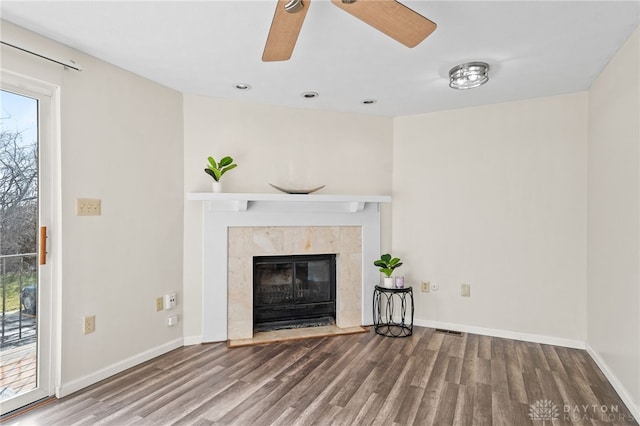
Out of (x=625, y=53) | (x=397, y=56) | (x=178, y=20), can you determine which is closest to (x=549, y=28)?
(x=625, y=53)

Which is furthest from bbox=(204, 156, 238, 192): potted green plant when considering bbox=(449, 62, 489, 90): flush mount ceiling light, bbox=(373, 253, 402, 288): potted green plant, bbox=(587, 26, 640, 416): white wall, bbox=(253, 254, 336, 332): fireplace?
bbox=(587, 26, 640, 416): white wall

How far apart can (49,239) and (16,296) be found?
1.22 feet

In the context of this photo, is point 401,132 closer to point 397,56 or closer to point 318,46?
point 397,56

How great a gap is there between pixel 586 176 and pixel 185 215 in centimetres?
352

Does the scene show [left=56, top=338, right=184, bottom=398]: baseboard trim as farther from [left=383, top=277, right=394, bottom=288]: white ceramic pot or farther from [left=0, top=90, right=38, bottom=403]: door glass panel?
[left=383, top=277, right=394, bottom=288]: white ceramic pot

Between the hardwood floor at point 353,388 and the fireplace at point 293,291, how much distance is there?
0.46 meters

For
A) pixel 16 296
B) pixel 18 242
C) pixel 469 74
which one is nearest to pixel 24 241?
pixel 18 242

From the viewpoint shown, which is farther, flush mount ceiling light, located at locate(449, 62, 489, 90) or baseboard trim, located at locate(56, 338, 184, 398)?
flush mount ceiling light, located at locate(449, 62, 489, 90)

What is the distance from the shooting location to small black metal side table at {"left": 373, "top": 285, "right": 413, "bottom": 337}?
365cm

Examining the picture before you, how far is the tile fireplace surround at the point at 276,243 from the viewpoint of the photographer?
3.27m

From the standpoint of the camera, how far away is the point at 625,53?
226cm

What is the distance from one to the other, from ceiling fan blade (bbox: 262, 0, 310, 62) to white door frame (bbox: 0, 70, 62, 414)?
1.46 metres

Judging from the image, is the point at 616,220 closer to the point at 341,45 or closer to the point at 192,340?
the point at 341,45

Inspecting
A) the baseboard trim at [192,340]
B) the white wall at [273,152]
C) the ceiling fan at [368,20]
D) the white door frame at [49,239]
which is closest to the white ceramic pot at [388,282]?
the white wall at [273,152]
